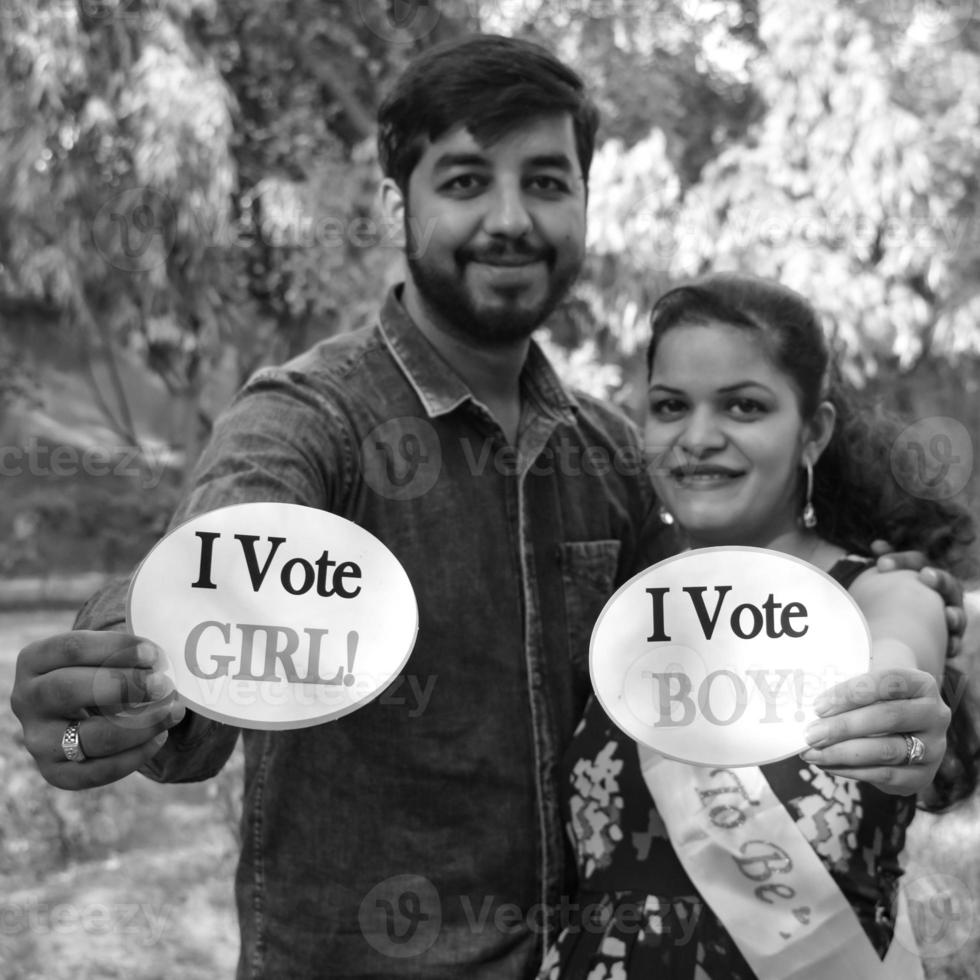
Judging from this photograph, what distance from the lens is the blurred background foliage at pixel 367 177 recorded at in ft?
16.5

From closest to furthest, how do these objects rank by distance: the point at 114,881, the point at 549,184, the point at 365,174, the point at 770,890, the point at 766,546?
the point at 770,890
the point at 766,546
the point at 549,184
the point at 114,881
the point at 365,174

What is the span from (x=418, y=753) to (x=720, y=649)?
1.57 ft

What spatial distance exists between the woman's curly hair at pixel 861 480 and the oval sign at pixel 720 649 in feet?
1.35

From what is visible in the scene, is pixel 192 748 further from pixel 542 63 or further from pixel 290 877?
pixel 542 63

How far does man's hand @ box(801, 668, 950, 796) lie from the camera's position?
1068mm

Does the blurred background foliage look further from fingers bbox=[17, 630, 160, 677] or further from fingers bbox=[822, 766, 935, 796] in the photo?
fingers bbox=[17, 630, 160, 677]

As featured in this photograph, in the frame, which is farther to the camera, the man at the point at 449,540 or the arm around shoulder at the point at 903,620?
the man at the point at 449,540

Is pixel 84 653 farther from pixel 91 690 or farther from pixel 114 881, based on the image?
pixel 114 881

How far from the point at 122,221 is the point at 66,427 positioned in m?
→ 2.18

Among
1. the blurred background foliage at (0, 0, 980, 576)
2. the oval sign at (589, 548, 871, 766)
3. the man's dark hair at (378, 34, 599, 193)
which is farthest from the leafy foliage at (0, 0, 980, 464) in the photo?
the oval sign at (589, 548, 871, 766)

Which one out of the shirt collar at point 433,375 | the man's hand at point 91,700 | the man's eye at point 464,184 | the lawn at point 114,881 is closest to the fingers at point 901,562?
the shirt collar at point 433,375

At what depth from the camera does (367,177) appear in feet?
18.4

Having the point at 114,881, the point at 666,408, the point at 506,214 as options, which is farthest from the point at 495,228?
the point at 114,881

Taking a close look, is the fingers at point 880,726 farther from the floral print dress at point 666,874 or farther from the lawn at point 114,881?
the lawn at point 114,881
